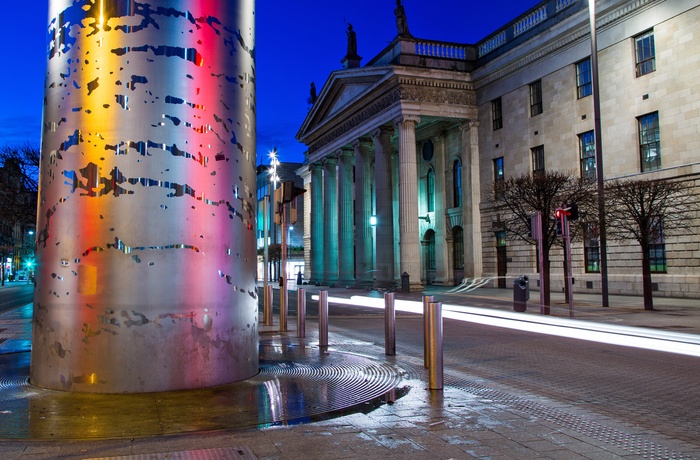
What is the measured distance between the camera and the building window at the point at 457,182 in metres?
41.1

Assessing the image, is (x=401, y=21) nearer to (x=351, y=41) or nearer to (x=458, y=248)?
(x=351, y=41)

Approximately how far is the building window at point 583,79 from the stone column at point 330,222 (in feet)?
73.7

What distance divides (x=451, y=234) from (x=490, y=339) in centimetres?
2930

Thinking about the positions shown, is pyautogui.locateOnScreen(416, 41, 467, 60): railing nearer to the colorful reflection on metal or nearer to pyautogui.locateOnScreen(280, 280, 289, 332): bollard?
pyautogui.locateOnScreen(280, 280, 289, 332): bollard

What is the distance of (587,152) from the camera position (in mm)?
31094

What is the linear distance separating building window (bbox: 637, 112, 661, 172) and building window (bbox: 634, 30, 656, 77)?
2.04 meters

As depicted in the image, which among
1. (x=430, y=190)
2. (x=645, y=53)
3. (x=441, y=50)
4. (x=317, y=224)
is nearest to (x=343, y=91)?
(x=441, y=50)

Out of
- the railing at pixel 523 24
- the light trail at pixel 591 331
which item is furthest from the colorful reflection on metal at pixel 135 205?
the railing at pixel 523 24

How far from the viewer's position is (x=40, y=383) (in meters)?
6.46

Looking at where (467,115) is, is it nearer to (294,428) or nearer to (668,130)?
(668,130)

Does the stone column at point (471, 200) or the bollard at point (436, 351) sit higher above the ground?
the stone column at point (471, 200)

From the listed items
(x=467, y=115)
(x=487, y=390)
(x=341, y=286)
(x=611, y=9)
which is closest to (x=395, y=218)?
(x=341, y=286)

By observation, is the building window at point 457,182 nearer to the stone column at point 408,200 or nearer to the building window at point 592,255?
the stone column at point 408,200

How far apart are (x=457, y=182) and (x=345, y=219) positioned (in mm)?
9716
